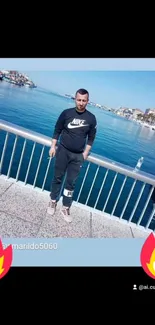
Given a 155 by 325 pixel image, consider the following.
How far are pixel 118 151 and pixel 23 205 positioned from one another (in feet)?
94.6

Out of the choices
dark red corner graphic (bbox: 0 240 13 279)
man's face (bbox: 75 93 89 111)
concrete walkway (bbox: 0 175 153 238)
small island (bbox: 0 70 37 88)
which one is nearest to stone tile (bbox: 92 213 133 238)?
concrete walkway (bbox: 0 175 153 238)

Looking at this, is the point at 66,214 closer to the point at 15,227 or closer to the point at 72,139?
the point at 15,227

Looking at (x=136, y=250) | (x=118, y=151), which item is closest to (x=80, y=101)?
(x=136, y=250)

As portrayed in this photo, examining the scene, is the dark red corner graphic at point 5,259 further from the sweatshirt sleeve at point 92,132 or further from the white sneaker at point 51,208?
the sweatshirt sleeve at point 92,132

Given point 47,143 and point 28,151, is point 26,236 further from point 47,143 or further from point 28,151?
point 28,151

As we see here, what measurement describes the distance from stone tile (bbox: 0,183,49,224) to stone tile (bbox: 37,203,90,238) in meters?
0.15

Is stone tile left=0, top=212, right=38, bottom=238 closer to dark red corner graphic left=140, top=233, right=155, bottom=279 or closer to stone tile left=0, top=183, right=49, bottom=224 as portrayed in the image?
stone tile left=0, top=183, right=49, bottom=224

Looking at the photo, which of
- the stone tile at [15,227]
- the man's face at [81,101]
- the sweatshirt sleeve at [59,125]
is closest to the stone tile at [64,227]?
the stone tile at [15,227]

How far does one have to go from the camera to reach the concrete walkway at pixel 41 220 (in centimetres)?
262

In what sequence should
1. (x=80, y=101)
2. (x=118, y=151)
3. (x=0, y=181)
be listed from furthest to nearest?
(x=118, y=151)
(x=0, y=181)
(x=80, y=101)

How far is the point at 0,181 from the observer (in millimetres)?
3348

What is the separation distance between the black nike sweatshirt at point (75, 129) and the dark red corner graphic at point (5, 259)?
57.5 inches

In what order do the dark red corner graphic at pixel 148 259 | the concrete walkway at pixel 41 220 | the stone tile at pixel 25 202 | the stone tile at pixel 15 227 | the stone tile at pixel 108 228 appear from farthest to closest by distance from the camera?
1. the stone tile at pixel 108 228
2. the stone tile at pixel 25 202
3. the concrete walkway at pixel 41 220
4. the stone tile at pixel 15 227
5. the dark red corner graphic at pixel 148 259

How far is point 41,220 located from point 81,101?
1.76m
